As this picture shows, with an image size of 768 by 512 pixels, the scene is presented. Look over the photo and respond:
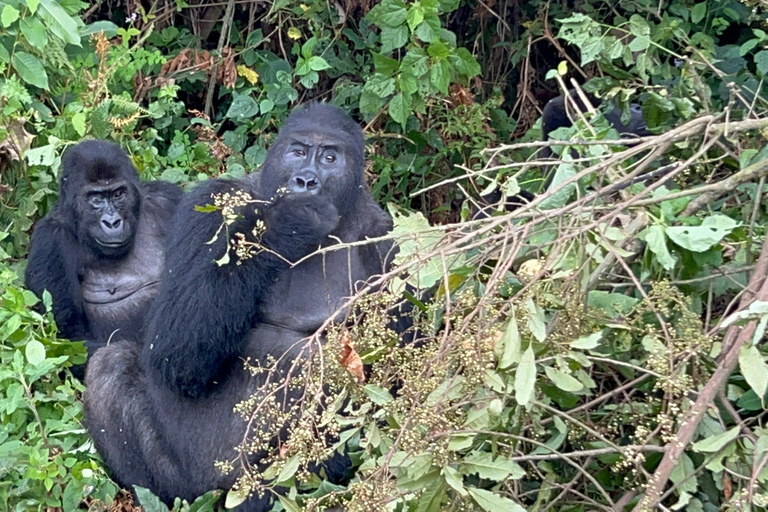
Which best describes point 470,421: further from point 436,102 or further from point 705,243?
point 436,102

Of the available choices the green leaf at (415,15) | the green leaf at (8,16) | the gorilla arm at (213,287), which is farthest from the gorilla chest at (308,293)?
the green leaf at (8,16)

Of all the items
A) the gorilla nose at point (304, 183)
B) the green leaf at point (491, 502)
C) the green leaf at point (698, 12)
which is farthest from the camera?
the green leaf at point (698, 12)

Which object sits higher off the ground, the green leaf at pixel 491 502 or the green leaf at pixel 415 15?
the green leaf at pixel 415 15

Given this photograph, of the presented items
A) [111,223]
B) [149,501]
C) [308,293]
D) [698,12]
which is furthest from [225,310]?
[698,12]

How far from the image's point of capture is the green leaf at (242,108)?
17.1ft

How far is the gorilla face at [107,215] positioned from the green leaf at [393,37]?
1.29 meters

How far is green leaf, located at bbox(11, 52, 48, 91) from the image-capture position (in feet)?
14.6

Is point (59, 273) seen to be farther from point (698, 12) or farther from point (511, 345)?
point (698, 12)

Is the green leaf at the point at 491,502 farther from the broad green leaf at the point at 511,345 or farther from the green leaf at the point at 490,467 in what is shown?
the broad green leaf at the point at 511,345

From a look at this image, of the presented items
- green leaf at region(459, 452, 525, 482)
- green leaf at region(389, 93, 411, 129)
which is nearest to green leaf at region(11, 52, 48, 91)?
green leaf at region(389, 93, 411, 129)

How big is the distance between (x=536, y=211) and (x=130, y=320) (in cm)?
275

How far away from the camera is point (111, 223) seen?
447 centimetres

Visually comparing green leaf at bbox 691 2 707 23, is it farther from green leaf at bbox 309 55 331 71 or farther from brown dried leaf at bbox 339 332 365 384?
brown dried leaf at bbox 339 332 365 384

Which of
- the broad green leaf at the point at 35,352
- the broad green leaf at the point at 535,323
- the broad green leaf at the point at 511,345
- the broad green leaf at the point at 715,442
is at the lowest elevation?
the broad green leaf at the point at 35,352
